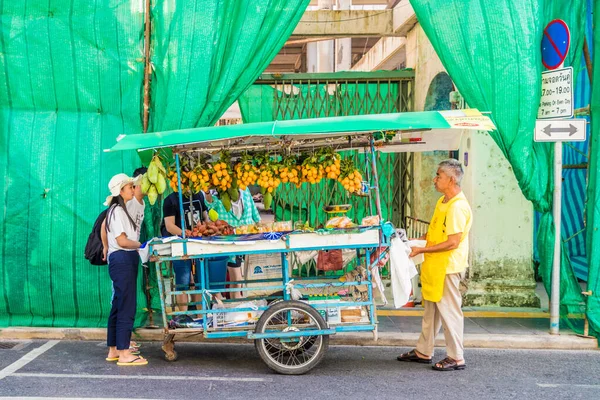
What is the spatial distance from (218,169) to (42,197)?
2.20m

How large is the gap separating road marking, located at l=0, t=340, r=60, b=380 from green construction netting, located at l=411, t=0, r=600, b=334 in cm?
497

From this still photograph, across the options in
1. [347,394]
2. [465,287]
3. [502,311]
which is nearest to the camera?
[347,394]

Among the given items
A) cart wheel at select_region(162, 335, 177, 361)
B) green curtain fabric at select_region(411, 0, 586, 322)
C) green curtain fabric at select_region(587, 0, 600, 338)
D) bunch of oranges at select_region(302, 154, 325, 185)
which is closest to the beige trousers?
bunch of oranges at select_region(302, 154, 325, 185)

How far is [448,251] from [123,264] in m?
2.90

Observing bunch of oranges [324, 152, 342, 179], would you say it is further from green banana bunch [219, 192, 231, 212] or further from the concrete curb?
the concrete curb

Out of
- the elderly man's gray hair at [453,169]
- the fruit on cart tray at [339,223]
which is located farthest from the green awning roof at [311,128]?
Answer: the fruit on cart tray at [339,223]

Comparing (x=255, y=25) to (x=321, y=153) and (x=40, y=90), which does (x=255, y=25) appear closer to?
(x=321, y=153)

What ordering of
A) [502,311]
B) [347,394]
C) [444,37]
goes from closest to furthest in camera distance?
[347,394] < [444,37] < [502,311]

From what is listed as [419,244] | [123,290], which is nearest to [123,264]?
[123,290]

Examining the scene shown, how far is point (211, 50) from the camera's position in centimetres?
705

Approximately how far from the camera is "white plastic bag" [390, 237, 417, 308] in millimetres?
5754

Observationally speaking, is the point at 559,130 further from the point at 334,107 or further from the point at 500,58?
the point at 334,107

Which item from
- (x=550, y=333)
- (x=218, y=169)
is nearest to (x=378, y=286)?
(x=218, y=169)

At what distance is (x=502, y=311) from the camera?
8133mm
